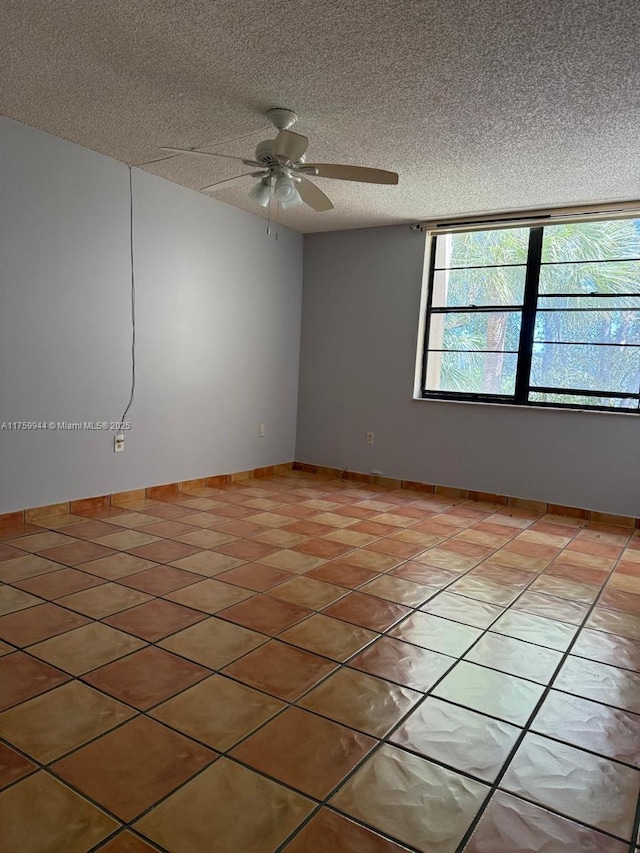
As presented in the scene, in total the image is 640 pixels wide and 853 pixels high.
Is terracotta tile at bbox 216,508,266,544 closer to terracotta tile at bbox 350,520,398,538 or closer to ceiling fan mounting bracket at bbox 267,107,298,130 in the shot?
terracotta tile at bbox 350,520,398,538

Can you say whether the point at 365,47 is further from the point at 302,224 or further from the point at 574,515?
the point at 574,515

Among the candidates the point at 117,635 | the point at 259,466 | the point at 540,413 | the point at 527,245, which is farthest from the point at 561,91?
the point at 259,466

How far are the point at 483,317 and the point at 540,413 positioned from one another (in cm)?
91

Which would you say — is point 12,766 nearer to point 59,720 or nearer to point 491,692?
point 59,720

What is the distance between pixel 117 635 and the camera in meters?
2.18

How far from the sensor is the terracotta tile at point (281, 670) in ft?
6.20

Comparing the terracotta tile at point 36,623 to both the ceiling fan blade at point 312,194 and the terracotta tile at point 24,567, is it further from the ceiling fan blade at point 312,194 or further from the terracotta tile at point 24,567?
the ceiling fan blade at point 312,194

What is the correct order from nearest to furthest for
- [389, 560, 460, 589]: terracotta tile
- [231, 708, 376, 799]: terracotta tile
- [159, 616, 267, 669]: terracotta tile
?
[231, 708, 376, 799]: terracotta tile
[159, 616, 267, 669]: terracotta tile
[389, 560, 460, 589]: terracotta tile

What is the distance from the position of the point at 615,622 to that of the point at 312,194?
99.0 inches

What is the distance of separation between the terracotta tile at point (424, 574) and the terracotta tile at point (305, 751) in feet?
4.33

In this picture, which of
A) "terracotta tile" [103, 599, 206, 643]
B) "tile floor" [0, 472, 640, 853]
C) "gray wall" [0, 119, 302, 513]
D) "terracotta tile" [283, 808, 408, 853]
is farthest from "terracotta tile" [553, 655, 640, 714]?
"gray wall" [0, 119, 302, 513]

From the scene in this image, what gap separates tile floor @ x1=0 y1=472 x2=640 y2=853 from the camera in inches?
52.6

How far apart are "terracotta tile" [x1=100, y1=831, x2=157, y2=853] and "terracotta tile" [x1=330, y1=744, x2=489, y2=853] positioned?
0.43 m

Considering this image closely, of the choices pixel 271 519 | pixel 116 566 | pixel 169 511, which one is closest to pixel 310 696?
pixel 116 566
